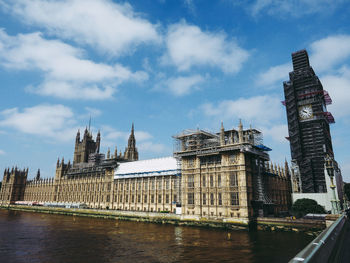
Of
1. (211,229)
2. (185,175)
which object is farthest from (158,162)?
(211,229)

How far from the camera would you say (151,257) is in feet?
122

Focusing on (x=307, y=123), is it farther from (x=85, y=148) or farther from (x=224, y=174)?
(x=85, y=148)

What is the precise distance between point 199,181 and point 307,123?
63.5 meters

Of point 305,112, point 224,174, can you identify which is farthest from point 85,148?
point 305,112

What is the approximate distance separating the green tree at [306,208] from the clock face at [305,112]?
146 feet

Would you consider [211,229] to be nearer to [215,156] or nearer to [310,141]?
[215,156]

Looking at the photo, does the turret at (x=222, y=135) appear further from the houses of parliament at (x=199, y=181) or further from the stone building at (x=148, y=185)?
the stone building at (x=148, y=185)

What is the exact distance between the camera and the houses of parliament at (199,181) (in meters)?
70.6

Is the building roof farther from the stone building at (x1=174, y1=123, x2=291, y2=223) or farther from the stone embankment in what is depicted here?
the stone embankment

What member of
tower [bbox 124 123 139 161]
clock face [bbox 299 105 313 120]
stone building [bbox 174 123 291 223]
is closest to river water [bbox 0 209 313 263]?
stone building [bbox 174 123 291 223]

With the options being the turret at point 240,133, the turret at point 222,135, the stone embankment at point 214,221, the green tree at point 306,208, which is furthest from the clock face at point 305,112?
the stone embankment at point 214,221

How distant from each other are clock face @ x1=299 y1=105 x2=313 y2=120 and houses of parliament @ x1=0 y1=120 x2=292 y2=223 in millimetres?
25320

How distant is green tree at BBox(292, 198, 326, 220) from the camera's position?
7649 centimetres

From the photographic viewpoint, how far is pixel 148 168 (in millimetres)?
111250
